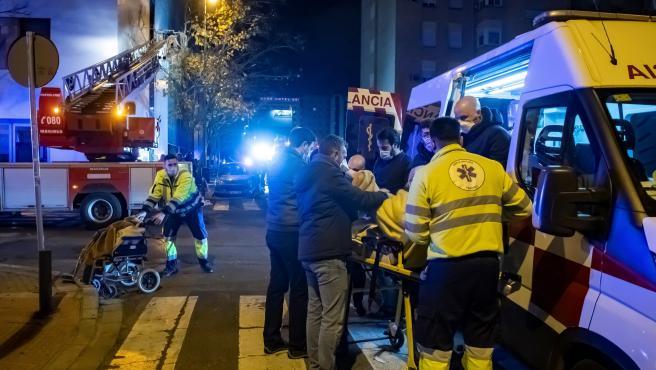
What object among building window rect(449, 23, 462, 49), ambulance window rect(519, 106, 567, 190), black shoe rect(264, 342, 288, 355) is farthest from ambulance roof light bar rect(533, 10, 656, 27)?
building window rect(449, 23, 462, 49)

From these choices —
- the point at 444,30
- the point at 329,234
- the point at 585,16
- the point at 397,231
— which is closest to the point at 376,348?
the point at 329,234

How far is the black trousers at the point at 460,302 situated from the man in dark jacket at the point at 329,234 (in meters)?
1.00

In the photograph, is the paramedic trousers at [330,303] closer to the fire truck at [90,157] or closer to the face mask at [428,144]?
the face mask at [428,144]

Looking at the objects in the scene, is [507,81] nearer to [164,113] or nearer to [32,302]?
[32,302]

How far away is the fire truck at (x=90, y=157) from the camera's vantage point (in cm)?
1405

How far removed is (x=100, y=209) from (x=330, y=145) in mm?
11133

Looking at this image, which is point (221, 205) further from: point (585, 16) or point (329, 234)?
point (585, 16)

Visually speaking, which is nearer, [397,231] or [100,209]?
[397,231]

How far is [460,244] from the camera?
3420 mm

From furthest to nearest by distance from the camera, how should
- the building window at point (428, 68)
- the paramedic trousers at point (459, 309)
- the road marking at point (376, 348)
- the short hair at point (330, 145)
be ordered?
the building window at point (428, 68) < the road marking at point (376, 348) < the short hair at point (330, 145) < the paramedic trousers at point (459, 309)

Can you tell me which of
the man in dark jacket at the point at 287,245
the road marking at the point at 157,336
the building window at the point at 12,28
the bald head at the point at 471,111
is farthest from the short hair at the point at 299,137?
the building window at the point at 12,28

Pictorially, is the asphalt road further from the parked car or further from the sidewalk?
the parked car

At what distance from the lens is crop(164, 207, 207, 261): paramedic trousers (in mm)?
8547

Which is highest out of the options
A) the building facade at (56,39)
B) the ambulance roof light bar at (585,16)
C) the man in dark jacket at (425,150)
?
the building facade at (56,39)
